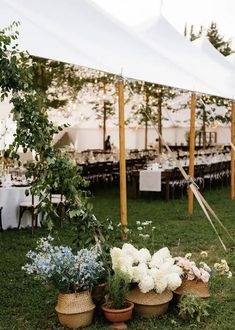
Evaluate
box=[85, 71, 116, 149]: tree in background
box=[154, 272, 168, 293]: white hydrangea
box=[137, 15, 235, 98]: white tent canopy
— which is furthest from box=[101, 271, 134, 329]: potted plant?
box=[85, 71, 116, 149]: tree in background

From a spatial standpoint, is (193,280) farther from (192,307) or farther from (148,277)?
(148,277)

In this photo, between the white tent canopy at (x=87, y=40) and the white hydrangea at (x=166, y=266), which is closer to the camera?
the white hydrangea at (x=166, y=266)

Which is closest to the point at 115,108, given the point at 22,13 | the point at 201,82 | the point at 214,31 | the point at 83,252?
the point at 214,31

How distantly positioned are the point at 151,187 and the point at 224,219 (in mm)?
2437

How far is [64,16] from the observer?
24.2ft

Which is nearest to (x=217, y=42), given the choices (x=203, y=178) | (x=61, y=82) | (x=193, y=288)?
(x=61, y=82)

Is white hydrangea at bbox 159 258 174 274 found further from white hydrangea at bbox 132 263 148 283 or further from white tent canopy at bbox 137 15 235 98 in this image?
white tent canopy at bbox 137 15 235 98

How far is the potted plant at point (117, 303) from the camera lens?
13.7ft

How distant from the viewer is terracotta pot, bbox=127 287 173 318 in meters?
4.34

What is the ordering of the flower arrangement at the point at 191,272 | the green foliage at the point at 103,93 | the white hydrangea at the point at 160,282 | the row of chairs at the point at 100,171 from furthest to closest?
1. the green foliage at the point at 103,93
2. the row of chairs at the point at 100,171
3. the flower arrangement at the point at 191,272
4. the white hydrangea at the point at 160,282

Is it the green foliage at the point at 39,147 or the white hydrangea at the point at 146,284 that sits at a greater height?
the green foliage at the point at 39,147

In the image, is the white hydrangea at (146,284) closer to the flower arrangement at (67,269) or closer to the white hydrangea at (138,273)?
the white hydrangea at (138,273)

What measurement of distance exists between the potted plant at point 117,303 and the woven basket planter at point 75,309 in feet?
0.50

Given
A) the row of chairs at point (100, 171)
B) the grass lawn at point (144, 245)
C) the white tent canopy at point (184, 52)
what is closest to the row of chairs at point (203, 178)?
the grass lawn at point (144, 245)
